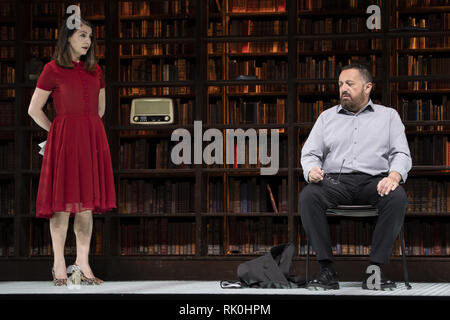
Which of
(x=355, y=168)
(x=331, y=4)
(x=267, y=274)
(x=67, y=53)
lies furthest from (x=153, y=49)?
(x=267, y=274)

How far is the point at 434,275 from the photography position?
4199mm

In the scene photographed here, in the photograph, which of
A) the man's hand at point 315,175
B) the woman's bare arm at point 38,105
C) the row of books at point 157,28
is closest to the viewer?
the man's hand at point 315,175

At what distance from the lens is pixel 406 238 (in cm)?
462

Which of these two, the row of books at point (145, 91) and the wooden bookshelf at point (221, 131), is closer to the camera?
the wooden bookshelf at point (221, 131)

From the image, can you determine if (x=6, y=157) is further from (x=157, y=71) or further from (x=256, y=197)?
(x=256, y=197)

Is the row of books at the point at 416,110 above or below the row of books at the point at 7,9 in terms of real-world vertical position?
below

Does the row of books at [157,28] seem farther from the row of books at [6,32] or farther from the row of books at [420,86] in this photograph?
the row of books at [420,86]

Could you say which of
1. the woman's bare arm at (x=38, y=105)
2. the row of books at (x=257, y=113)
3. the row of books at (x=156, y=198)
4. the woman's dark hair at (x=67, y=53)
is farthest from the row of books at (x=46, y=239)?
the woman's dark hair at (x=67, y=53)

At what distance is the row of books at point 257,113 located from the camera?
16.2 feet

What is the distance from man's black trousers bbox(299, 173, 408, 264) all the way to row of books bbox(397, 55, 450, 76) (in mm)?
1947

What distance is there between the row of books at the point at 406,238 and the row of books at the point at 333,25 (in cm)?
162

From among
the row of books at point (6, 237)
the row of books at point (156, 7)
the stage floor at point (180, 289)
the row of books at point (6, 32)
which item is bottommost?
the stage floor at point (180, 289)

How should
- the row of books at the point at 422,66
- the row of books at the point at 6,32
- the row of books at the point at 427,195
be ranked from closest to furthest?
the row of books at the point at 427,195
the row of books at the point at 422,66
the row of books at the point at 6,32

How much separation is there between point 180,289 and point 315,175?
95 cm
